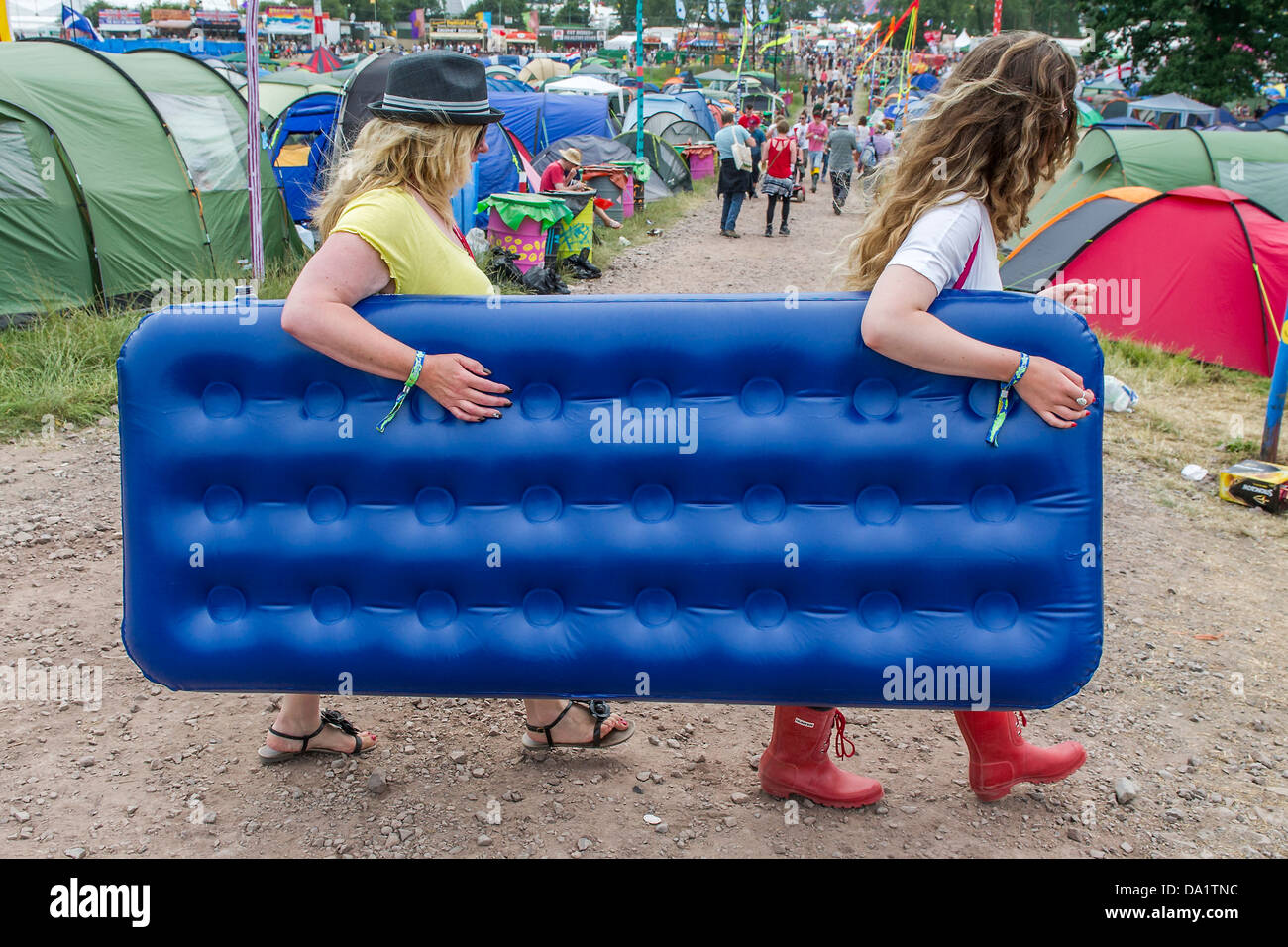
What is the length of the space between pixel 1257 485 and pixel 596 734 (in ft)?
13.3

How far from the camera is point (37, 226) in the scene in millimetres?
6902

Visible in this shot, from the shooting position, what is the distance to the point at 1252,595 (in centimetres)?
408

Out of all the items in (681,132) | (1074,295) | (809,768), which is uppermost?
(681,132)

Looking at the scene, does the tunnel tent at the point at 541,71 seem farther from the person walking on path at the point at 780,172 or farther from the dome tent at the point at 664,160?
the person walking on path at the point at 780,172

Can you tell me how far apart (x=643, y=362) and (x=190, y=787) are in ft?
5.44

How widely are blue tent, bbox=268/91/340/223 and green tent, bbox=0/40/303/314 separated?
1.24m

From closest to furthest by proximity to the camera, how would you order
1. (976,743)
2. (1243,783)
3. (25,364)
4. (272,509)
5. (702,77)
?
(272,509) → (976,743) → (1243,783) → (25,364) → (702,77)

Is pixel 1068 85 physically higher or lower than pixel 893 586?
higher

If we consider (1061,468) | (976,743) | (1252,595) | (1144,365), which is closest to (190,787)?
(976,743)

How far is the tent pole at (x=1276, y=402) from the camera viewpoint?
526 centimetres

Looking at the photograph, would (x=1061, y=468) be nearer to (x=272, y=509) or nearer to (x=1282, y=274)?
(x=272, y=509)

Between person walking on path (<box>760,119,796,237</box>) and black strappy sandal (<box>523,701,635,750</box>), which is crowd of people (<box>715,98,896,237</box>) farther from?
black strappy sandal (<box>523,701,635,750</box>)

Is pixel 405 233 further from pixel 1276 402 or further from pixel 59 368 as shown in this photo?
pixel 1276 402

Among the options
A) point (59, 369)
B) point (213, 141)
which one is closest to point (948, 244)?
point (59, 369)
